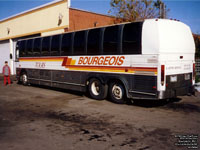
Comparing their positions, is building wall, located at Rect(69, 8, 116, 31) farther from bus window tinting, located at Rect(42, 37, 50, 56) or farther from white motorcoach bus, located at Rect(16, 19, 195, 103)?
white motorcoach bus, located at Rect(16, 19, 195, 103)

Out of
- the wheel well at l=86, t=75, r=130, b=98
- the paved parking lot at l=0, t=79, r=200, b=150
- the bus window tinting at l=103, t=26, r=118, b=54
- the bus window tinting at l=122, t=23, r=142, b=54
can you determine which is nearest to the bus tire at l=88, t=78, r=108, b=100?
the wheel well at l=86, t=75, r=130, b=98

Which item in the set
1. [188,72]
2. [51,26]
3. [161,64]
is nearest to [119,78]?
[161,64]

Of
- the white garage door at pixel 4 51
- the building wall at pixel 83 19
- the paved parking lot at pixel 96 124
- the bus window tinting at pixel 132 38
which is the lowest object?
the paved parking lot at pixel 96 124

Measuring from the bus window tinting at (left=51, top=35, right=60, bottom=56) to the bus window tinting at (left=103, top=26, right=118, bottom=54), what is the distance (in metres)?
3.45

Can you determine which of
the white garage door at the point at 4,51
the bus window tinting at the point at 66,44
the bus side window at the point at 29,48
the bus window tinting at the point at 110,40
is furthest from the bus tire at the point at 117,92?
the white garage door at the point at 4,51

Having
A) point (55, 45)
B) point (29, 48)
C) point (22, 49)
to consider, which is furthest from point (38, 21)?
point (55, 45)

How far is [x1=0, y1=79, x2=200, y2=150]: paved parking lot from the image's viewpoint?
15.4 feet

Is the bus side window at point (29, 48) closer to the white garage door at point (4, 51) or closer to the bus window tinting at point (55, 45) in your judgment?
the bus window tinting at point (55, 45)

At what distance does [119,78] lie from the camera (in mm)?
8344

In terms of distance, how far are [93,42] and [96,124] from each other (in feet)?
14.2

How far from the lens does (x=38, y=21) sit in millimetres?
22016

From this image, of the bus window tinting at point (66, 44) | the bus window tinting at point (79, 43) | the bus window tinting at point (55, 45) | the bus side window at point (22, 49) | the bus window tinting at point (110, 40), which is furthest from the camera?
the bus side window at point (22, 49)

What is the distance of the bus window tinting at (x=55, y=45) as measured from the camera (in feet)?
37.4

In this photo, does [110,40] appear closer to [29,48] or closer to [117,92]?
[117,92]
